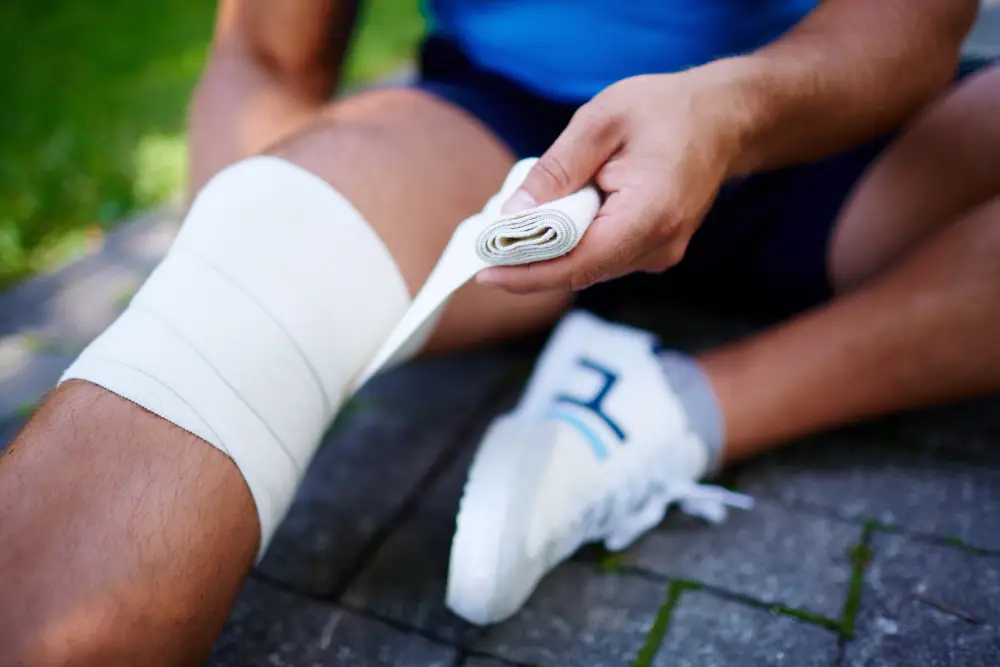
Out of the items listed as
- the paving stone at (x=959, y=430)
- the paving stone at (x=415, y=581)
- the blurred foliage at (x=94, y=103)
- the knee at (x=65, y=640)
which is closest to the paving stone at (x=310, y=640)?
the paving stone at (x=415, y=581)

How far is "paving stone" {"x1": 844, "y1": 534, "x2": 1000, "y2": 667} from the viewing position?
88cm

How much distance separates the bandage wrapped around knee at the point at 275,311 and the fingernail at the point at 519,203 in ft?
0.07

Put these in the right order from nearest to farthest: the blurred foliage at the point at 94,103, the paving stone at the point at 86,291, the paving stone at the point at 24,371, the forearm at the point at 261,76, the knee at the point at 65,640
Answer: the knee at the point at 65,640, the forearm at the point at 261,76, the paving stone at the point at 24,371, the paving stone at the point at 86,291, the blurred foliage at the point at 94,103

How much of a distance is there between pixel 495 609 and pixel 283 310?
0.38 m

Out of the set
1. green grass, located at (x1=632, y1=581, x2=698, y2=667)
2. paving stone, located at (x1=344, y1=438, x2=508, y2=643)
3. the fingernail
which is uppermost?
the fingernail

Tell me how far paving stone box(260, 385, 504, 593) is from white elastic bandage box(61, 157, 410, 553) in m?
0.21

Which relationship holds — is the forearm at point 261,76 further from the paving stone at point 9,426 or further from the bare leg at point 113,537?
the bare leg at point 113,537

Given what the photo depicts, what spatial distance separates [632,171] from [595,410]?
1.23 ft

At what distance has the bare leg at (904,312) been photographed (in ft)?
3.40

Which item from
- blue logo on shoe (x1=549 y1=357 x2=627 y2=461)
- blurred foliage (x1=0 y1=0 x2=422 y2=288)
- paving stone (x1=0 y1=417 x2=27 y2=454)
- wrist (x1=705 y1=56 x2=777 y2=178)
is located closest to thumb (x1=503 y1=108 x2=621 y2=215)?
wrist (x1=705 y1=56 x2=777 y2=178)

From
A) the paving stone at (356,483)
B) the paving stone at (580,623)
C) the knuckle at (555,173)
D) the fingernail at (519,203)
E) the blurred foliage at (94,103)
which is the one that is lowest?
the blurred foliage at (94,103)

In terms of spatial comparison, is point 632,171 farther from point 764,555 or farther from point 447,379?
point 447,379

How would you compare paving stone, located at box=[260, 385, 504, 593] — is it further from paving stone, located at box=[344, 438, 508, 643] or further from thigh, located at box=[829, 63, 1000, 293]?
thigh, located at box=[829, 63, 1000, 293]

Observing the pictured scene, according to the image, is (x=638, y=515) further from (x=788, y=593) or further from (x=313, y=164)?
(x=313, y=164)
